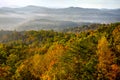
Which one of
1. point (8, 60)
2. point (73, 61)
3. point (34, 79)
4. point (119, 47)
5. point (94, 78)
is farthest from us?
point (8, 60)

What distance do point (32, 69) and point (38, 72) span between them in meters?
2.92

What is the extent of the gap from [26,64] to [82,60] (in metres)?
29.5

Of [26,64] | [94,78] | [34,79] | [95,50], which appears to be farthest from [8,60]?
[94,78]

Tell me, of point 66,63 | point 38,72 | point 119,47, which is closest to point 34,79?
point 38,72

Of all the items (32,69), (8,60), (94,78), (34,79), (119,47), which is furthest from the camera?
(8,60)

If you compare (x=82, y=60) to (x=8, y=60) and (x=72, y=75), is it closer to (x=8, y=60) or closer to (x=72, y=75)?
(x=72, y=75)

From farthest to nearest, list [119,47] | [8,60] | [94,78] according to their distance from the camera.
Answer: [8,60], [119,47], [94,78]

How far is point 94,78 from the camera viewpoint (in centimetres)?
7056

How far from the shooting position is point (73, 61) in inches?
2987

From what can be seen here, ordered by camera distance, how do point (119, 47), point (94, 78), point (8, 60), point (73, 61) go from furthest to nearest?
1. point (8, 60)
2. point (119, 47)
3. point (73, 61)
4. point (94, 78)

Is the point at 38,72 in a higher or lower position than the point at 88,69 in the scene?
lower

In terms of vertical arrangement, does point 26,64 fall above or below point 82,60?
below

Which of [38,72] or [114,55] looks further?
[38,72]

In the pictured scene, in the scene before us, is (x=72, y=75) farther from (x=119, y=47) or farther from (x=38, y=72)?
(x=38, y=72)
